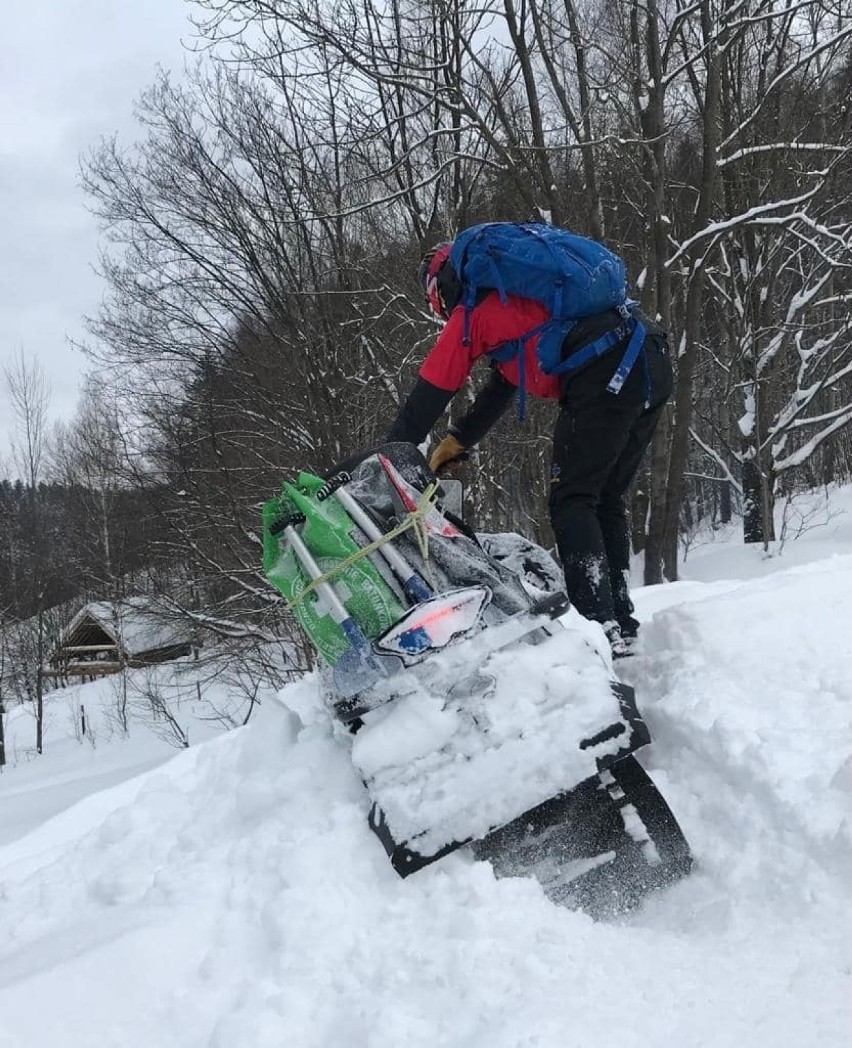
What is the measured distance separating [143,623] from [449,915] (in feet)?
44.9

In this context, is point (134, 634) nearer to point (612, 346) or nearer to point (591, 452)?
point (591, 452)

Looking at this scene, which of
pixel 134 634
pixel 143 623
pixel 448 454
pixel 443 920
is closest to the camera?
pixel 443 920

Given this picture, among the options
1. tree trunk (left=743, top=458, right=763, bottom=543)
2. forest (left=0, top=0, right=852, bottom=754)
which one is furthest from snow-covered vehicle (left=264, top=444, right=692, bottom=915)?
tree trunk (left=743, top=458, right=763, bottom=543)

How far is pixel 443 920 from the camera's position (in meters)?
1.79

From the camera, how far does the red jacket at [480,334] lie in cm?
266

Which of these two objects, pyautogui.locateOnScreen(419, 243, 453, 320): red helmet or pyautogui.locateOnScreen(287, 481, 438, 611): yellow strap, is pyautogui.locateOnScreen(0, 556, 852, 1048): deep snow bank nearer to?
pyautogui.locateOnScreen(287, 481, 438, 611): yellow strap

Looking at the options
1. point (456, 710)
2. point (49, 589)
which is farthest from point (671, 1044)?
point (49, 589)

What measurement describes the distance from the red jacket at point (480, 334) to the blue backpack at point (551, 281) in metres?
0.02

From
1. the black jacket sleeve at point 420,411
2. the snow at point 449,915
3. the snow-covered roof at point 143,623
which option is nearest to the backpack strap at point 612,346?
the black jacket sleeve at point 420,411

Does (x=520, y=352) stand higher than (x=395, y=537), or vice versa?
(x=520, y=352)

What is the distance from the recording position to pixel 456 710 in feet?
6.93

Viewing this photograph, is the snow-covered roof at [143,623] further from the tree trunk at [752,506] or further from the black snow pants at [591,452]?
the black snow pants at [591,452]

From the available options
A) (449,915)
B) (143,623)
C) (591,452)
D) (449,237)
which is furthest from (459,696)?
(143,623)

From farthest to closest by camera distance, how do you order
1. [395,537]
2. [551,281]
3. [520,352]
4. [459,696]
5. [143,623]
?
[143,623] < [520,352] < [551,281] < [395,537] < [459,696]
